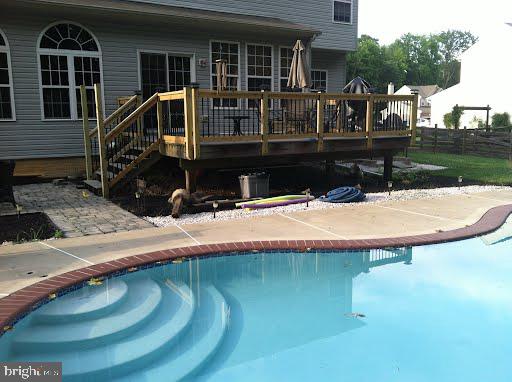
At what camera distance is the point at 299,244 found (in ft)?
19.8

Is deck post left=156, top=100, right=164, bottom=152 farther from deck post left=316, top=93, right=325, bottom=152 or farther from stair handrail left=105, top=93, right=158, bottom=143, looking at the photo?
deck post left=316, top=93, right=325, bottom=152

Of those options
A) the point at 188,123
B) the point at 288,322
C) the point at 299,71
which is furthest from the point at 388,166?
the point at 288,322

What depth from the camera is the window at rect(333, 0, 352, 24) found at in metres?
16.0

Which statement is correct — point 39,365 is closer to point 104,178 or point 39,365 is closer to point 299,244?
point 299,244

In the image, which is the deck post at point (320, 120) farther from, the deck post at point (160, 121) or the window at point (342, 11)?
the window at point (342, 11)

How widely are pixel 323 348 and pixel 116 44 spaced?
387 inches

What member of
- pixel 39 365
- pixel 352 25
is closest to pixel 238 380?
pixel 39 365

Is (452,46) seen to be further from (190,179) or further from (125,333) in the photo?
(125,333)

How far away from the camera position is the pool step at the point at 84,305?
4047mm

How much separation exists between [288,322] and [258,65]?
10.3 metres

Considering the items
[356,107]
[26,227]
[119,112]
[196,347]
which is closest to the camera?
[196,347]

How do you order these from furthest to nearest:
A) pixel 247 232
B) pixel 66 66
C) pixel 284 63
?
1. pixel 284 63
2. pixel 66 66
3. pixel 247 232

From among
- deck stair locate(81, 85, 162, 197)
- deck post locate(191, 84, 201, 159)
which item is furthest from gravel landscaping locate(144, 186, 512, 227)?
deck stair locate(81, 85, 162, 197)

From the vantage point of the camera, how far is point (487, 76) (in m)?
29.4
